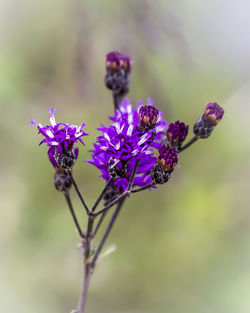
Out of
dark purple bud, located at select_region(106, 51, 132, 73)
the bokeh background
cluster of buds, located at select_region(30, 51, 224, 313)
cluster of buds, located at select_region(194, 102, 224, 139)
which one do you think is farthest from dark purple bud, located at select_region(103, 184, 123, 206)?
the bokeh background

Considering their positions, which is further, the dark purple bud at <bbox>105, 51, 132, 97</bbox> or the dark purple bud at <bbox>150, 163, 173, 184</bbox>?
the dark purple bud at <bbox>105, 51, 132, 97</bbox>

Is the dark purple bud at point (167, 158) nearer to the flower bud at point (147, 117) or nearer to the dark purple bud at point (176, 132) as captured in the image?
the flower bud at point (147, 117)

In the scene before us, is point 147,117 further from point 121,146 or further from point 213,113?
point 213,113

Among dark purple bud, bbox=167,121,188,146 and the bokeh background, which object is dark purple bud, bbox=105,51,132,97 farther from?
the bokeh background

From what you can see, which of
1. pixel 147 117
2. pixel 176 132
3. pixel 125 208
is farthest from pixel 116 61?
pixel 125 208

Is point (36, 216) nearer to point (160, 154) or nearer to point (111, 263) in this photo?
point (111, 263)

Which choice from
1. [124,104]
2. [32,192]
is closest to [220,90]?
[32,192]
